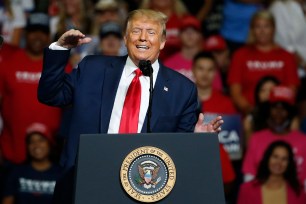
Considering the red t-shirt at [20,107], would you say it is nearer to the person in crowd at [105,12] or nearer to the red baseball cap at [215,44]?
the person in crowd at [105,12]

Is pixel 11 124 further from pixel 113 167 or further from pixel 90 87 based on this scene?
pixel 113 167

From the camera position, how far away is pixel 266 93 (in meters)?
8.59

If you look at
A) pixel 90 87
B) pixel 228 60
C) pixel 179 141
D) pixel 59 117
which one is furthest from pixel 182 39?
pixel 179 141

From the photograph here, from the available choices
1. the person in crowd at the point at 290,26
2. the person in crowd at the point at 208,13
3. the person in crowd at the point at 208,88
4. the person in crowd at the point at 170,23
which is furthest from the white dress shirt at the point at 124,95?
the person in crowd at the point at 290,26

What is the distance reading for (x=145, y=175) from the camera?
420cm

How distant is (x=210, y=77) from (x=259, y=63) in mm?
759

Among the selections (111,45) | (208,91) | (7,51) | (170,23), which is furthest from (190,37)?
(7,51)

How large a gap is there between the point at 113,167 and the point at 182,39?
16.5 ft

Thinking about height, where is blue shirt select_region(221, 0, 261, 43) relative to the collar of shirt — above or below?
above

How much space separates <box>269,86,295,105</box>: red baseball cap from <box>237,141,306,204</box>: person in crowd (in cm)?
75

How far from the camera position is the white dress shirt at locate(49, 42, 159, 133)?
4836mm

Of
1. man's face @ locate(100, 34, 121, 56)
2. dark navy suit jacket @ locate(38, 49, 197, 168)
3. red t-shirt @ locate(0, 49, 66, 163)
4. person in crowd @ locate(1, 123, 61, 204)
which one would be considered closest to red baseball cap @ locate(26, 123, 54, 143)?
person in crowd @ locate(1, 123, 61, 204)

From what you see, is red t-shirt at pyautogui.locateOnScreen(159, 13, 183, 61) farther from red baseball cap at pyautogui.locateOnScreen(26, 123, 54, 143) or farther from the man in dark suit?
the man in dark suit

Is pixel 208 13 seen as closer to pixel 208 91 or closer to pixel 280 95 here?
pixel 208 91
